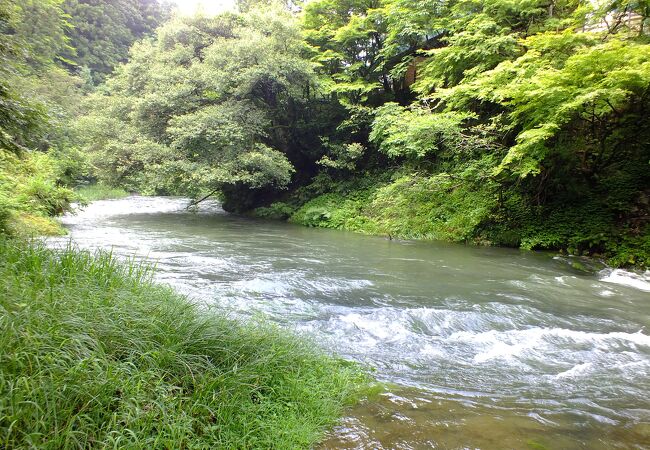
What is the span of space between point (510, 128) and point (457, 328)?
7522 mm

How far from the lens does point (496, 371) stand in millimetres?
4117

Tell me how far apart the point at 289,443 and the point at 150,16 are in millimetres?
59514

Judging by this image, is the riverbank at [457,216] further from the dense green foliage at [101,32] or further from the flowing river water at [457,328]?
the dense green foliage at [101,32]

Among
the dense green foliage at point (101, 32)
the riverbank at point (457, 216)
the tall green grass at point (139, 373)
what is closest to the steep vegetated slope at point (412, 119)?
the riverbank at point (457, 216)

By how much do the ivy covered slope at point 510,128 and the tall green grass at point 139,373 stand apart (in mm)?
8273

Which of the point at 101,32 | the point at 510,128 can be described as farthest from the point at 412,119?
the point at 101,32

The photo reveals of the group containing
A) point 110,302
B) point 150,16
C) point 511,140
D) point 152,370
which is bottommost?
point 152,370

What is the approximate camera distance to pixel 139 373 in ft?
7.71

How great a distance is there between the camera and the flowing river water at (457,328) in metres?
3.01

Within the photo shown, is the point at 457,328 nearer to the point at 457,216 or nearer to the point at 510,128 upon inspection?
the point at 510,128

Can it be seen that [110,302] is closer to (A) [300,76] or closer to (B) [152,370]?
(B) [152,370]

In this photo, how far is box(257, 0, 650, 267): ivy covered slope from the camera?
29.9 feet

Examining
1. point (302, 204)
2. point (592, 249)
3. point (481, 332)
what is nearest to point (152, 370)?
point (481, 332)

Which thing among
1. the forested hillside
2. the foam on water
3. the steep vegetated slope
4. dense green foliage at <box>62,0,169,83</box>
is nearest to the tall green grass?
the forested hillside
